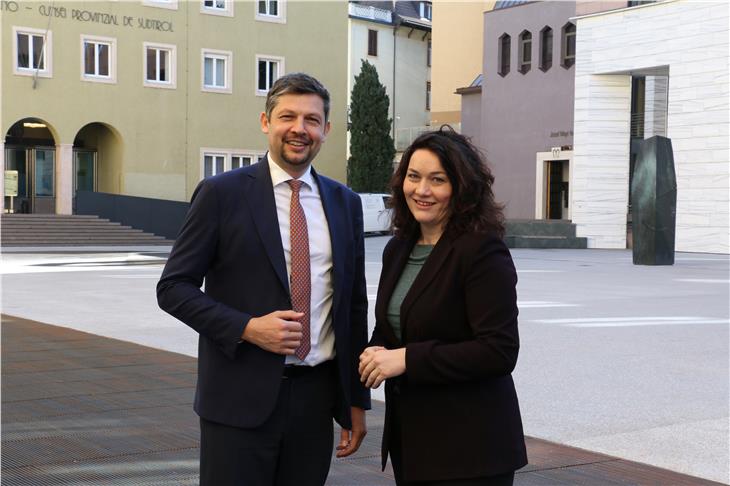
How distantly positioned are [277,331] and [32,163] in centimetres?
4155

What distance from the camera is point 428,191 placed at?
3.13 metres

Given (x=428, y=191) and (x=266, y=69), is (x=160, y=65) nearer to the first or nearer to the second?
(x=266, y=69)

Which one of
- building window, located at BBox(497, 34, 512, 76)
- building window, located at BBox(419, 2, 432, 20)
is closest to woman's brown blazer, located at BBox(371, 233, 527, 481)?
building window, located at BBox(497, 34, 512, 76)

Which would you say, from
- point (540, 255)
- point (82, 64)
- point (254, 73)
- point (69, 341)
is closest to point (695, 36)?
point (540, 255)

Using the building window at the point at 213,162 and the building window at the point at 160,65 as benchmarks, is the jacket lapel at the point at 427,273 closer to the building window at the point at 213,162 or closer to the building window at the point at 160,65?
the building window at the point at 160,65

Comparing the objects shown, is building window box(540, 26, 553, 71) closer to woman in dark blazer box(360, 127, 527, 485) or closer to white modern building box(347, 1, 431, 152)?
white modern building box(347, 1, 431, 152)

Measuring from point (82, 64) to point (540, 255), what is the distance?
20.7 meters

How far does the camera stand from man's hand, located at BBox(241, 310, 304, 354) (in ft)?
10.4

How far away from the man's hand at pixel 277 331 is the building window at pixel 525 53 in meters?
48.1

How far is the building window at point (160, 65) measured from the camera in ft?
144

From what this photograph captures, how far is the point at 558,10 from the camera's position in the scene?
4778cm

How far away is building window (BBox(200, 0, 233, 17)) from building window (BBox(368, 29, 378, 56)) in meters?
18.3

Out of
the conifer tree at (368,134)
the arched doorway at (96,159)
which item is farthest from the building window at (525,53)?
the arched doorway at (96,159)

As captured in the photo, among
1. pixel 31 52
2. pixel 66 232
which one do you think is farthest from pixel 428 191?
pixel 31 52
